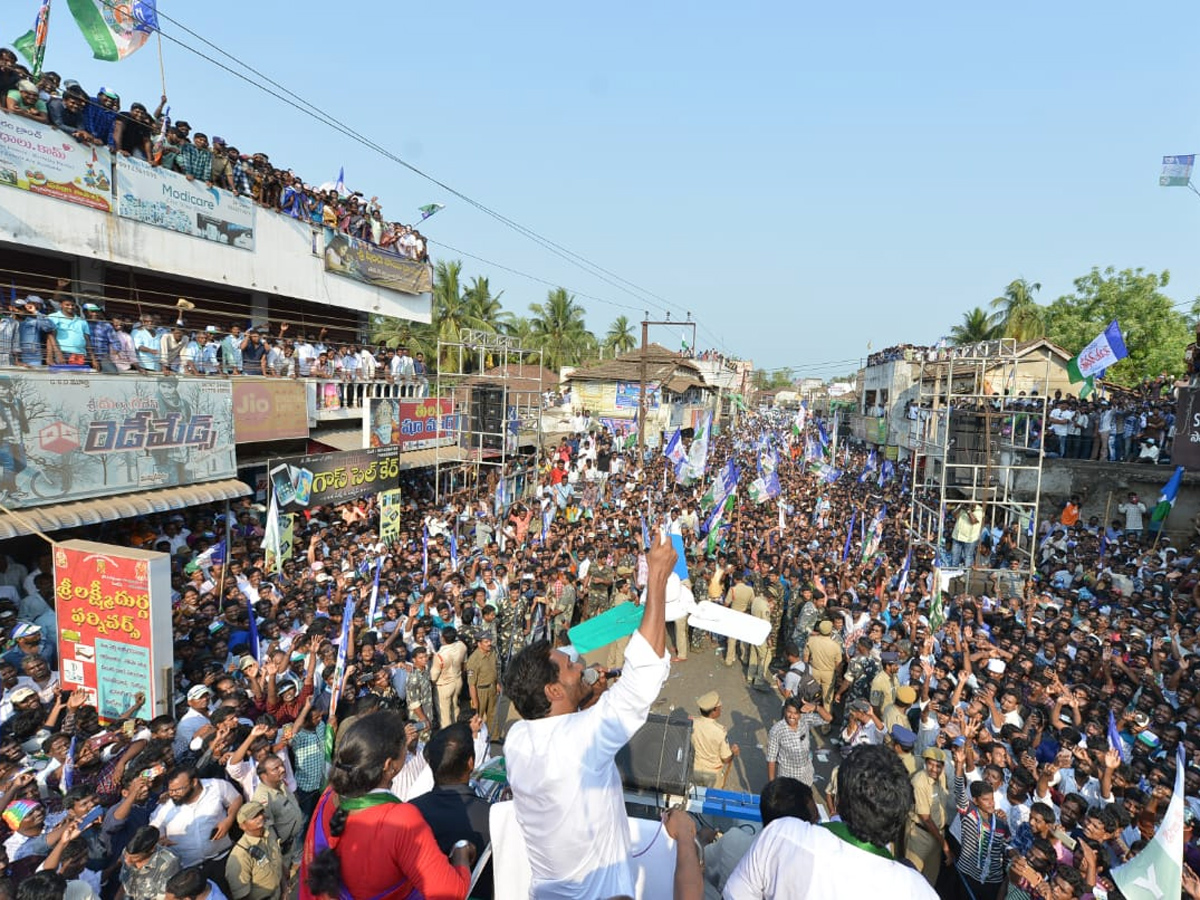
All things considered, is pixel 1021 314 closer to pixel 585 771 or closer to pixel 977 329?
pixel 977 329

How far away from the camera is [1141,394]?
19000 millimetres

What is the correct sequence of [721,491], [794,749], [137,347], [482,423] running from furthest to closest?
[482,423], [721,491], [137,347], [794,749]

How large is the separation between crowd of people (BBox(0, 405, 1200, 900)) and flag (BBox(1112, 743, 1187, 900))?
0.34m

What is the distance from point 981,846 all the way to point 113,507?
10.2 m

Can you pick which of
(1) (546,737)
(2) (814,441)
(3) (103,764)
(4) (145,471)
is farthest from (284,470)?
(2) (814,441)

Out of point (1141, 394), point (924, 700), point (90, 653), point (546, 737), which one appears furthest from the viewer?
point (1141, 394)

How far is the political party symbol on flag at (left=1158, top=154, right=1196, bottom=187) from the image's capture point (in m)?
14.3

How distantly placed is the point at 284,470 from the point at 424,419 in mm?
5848

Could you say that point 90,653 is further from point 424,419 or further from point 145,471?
point 424,419

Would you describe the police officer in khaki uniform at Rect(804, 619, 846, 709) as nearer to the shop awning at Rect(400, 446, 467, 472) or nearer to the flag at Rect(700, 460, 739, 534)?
the flag at Rect(700, 460, 739, 534)

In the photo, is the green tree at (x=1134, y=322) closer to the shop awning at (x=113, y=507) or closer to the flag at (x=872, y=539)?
the flag at (x=872, y=539)

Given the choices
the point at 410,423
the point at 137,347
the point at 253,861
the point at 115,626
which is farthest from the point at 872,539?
the point at 137,347

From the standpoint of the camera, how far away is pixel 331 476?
12359 millimetres

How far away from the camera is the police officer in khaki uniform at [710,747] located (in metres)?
5.56
